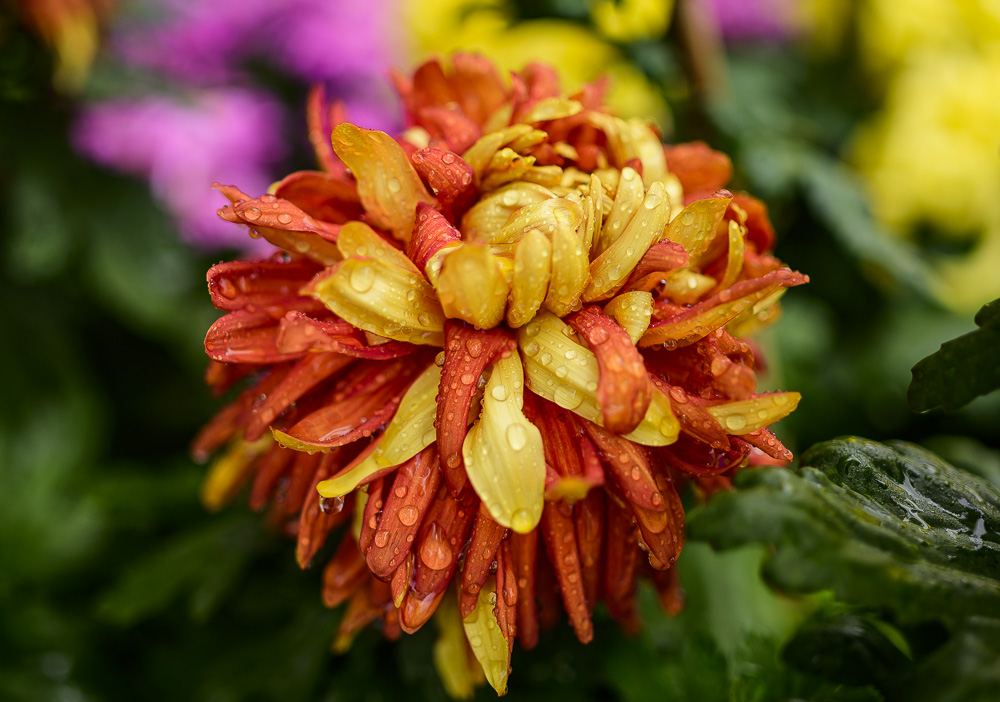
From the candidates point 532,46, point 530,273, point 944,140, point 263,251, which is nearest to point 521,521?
point 530,273

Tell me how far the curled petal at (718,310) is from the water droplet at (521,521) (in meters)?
0.13

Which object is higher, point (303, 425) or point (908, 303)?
point (303, 425)

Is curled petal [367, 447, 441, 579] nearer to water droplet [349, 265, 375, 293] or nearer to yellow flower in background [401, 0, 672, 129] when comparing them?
water droplet [349, 265, 375, 293]

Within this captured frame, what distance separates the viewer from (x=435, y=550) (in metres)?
0.41

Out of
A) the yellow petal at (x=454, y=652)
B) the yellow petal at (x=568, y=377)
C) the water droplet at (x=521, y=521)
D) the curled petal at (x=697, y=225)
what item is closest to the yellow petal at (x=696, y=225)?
the curled petal at (x=697, y=225)

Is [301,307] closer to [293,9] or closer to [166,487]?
[166,487]

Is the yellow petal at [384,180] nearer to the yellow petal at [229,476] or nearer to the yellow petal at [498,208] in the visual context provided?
the yellow petal at [498,208]

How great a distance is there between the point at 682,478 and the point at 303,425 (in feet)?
0.82

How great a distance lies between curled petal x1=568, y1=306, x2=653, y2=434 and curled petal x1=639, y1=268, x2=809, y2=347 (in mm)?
34

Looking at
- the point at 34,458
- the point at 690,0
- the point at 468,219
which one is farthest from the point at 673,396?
the point at 34,458

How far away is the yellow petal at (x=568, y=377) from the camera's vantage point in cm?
39

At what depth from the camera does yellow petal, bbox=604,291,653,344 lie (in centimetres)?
41

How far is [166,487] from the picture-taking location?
897 mm

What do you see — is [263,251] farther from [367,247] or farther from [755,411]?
[755,411]
